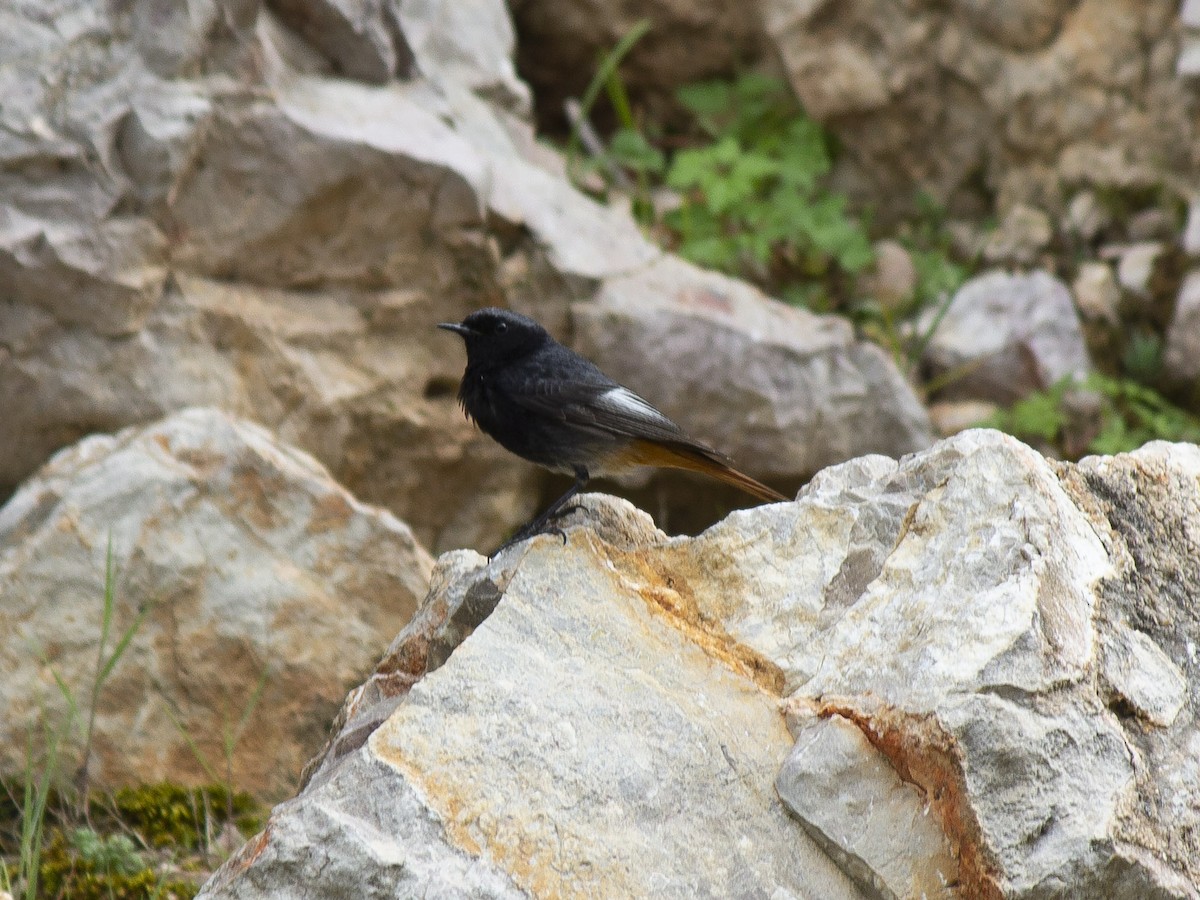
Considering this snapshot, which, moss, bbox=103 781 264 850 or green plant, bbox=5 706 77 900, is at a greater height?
green plant, bbox=5 706 77 900

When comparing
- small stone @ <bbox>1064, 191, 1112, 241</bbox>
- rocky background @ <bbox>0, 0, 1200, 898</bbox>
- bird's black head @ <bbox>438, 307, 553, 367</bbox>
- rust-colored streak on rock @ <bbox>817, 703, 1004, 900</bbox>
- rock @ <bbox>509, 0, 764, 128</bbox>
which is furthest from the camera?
rock @ <bbox>509, 0, 764, 128</bbox>

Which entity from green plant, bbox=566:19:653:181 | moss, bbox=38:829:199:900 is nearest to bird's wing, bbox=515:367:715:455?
moss, bbox=38:829:199:900

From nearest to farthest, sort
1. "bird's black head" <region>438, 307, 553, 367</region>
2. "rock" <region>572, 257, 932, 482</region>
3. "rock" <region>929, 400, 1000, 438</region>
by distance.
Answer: "bird's black head" <region>438, 307, 553, 367</region> < "rock" <region>572, 257, 932, 482</region> < "rock" <region>929, 400, 1000, 438</region>

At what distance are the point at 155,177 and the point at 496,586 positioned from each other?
3218mm

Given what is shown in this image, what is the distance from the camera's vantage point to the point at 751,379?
7367mm

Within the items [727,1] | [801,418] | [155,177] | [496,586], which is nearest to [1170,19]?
[727,1]

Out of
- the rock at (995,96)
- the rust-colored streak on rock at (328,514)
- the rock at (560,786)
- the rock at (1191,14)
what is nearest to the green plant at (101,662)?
the rust-colored streak on rock at (328,514)

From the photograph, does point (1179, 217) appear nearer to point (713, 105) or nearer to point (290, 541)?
point (713, 105)

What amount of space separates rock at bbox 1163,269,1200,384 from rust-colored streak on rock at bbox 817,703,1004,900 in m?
5.79

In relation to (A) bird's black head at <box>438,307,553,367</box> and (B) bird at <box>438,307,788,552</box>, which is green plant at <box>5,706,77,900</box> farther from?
(A) bird's black head at <box>438,307,553,367</box>

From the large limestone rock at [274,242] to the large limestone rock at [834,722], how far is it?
3.02 meters

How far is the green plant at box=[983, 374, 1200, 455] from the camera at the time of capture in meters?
7.56

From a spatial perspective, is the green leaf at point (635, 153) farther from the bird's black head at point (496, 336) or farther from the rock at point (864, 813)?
the rock at point (864, 813)

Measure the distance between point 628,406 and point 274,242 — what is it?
2.42m
